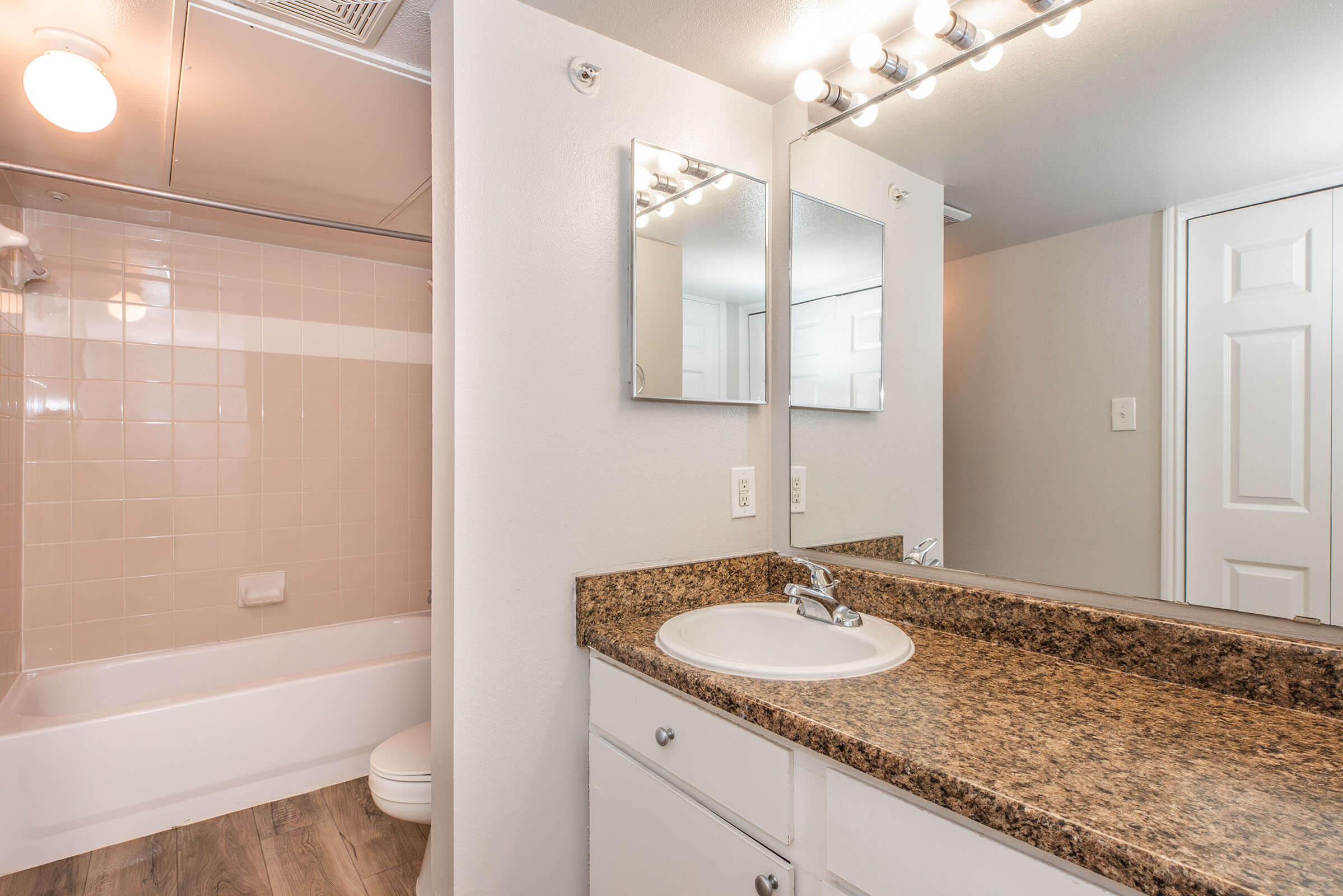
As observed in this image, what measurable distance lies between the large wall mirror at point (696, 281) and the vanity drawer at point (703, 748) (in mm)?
634

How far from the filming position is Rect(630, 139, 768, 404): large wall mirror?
4.71 feet

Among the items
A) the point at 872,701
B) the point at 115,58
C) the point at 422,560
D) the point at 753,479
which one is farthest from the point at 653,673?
the point at 422,560

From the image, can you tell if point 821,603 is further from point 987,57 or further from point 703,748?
point 987,57

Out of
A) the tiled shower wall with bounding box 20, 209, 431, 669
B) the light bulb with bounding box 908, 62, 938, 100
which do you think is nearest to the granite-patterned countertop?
the light bulb with bounding box 908, 62, 938, 100

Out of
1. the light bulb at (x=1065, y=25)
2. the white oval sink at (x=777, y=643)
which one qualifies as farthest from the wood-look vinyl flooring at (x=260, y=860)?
the light bulb at (x=1065, y=25)

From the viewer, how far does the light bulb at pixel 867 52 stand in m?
1.30

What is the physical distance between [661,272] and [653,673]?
0.86m

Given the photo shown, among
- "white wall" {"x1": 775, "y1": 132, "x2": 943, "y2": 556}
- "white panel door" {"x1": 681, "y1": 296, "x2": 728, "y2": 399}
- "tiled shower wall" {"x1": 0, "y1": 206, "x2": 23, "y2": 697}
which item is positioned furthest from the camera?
"tiled shower wall" {"x1": 0, "y1": 206, "x2": 23, "y2": 697}

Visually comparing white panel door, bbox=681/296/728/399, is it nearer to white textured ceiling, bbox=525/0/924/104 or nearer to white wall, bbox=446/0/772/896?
white wall, bbox=446/0/772/896

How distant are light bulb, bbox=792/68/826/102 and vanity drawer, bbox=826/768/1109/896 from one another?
4.42ft

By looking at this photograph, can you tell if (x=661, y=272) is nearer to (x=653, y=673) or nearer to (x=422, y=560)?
(x=653, y=673)

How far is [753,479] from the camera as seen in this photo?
1.66 meters

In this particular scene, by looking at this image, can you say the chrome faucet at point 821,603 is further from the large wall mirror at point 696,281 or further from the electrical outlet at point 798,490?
the large wall mirror at point 696,281

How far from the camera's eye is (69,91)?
1.32 m
